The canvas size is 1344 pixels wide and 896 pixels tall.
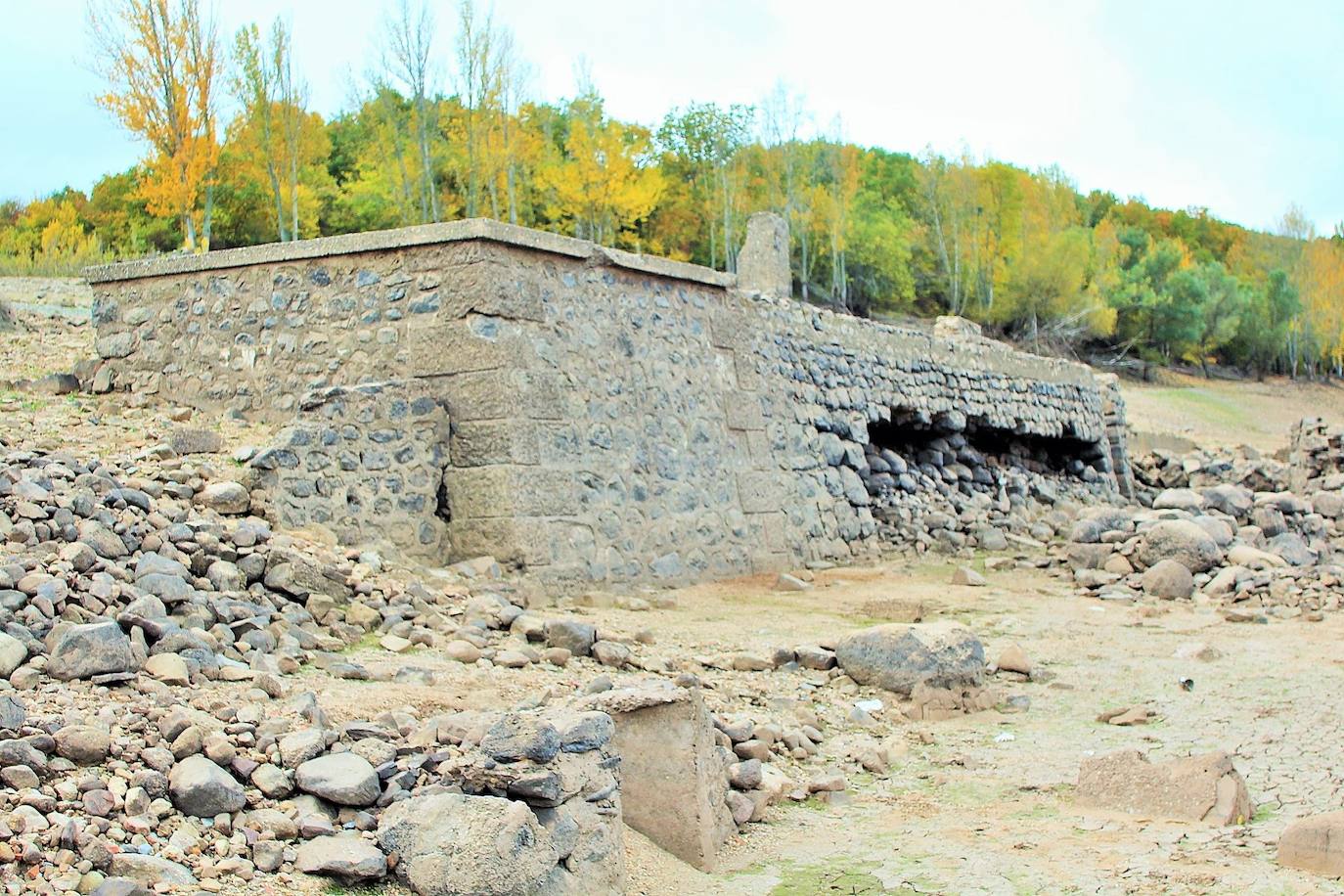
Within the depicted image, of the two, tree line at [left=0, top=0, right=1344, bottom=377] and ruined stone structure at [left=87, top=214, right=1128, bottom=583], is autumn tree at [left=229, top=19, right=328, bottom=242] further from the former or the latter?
ruined stone structure at [left=87, top=214, right=1128, bottom=583]

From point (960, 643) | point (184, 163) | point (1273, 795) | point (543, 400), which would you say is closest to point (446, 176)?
point (184, 163)

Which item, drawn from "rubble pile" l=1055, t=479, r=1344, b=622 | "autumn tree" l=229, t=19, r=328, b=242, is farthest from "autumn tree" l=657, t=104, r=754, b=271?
"rubble pile" l=1055, t=479, r=1344, b=622

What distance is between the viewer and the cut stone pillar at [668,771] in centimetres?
472

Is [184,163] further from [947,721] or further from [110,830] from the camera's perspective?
[110,830]

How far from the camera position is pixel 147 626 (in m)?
5.23

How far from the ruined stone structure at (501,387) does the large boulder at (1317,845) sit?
5413 millimetres

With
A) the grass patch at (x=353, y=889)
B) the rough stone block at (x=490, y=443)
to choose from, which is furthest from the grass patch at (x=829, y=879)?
the rough stone block at (x=490, y=443)

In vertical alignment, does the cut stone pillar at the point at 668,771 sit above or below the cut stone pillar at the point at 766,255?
below

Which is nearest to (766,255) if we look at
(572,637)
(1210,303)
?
(572,637)

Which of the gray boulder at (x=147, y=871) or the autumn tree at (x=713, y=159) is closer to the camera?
the gray boulder at (x=147, y=871)

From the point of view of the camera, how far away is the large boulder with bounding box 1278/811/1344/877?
14.2ft

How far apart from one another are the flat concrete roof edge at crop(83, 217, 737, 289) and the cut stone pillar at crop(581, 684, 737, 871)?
15.6 feet

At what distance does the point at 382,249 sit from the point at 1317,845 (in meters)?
6.98

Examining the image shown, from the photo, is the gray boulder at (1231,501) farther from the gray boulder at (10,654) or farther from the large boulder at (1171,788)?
the gray boulder at (10,654)
